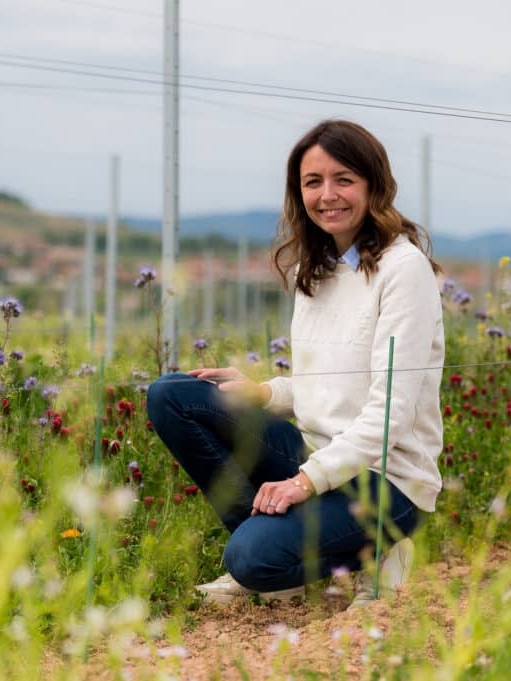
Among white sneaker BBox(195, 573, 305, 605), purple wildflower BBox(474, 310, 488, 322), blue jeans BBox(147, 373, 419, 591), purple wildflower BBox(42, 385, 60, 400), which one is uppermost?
purple wildflower BBox(474, 310, 488, 322)

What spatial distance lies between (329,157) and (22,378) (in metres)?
1.54

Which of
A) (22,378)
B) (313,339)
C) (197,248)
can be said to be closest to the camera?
(313,339)

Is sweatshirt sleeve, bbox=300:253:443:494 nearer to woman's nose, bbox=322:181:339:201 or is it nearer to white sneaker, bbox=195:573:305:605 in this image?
→ woman's nose, bbox=322:181:339:201

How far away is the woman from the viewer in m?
2.52

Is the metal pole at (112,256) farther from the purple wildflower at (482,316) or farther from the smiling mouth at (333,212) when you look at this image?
the smiling mouth at (333,212)

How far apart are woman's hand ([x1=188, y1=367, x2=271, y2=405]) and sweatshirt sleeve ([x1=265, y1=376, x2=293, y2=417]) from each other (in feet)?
0.05

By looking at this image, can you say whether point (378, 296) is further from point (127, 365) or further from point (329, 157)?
point (127, 365)

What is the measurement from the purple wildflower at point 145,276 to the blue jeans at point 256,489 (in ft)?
2.73

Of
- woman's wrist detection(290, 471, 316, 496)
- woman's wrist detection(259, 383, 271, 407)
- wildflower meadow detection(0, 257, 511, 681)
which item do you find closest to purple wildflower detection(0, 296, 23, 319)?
wildflower meadow detection(0, 257, 511, 681)

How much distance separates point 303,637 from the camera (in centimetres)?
244

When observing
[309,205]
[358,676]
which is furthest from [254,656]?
[309,205]

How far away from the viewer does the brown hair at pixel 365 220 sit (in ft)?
8.63

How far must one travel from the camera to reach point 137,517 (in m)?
3.10

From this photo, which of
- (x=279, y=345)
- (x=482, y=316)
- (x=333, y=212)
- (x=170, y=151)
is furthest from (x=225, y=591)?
(x=482, y=316)
